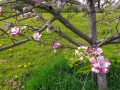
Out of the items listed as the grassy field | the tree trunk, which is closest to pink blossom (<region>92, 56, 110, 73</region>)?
the grassy field

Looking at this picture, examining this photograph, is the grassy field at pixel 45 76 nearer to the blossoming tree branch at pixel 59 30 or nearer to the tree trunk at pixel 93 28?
the tree trunk at pixel 93 28

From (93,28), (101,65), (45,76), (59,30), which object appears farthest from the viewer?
(45,76)

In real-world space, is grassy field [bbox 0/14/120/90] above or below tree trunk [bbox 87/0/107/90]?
below

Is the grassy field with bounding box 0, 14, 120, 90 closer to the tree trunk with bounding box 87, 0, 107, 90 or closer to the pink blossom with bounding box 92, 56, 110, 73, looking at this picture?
the tree trunk with bounding box 87, 0, 107, 90

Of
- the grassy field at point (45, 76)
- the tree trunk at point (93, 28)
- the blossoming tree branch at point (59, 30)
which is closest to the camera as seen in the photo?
the blossoming tree branch at point (59, 30)

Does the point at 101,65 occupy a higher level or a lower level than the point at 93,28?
higher

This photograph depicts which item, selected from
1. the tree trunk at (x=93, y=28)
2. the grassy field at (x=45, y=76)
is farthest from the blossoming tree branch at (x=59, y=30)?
the grassy field at (x=45, y=76)

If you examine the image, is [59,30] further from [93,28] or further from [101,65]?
[101,65]

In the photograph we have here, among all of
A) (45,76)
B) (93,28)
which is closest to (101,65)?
(93,28)

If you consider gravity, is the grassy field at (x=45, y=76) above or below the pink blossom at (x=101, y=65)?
below

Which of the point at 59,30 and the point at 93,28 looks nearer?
the point at 59,30

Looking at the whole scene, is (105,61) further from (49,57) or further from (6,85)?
(49,57)

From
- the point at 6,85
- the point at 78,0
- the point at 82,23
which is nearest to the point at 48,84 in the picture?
the point at 6,85

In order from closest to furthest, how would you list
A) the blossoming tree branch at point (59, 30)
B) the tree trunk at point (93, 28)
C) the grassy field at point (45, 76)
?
1. the blossoming tree branch at point (59, 30)
2. the tree trunk at point (93, 28)
3. the grassy field at point (45, 76)
